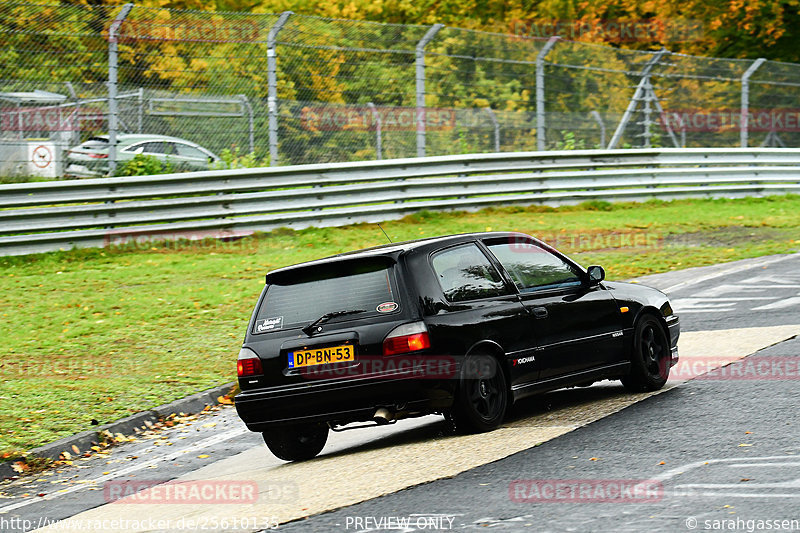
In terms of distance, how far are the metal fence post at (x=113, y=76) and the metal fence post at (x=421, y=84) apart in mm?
5535

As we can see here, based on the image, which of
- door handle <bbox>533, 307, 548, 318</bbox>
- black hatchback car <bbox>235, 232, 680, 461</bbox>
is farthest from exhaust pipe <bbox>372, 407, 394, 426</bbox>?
door handle <bbox>533, 307, 548, 318</bbox>

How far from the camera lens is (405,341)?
7227 mm

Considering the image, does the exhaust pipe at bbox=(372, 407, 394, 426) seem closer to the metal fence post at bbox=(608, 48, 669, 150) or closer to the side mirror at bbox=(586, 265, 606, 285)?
the side mirror at bbox=(586, 265, 606, 285)

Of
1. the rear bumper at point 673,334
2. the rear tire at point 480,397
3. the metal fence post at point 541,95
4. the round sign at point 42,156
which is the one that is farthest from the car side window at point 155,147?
the rear tire at point 480,397

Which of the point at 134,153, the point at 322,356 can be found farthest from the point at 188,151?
the point at 322,356

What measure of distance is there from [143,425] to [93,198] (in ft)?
26.1

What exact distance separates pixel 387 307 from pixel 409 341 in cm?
31

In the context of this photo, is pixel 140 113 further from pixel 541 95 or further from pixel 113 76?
pixel 541 95

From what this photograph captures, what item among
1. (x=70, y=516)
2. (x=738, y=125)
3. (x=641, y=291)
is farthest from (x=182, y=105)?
(x=738, y=125)

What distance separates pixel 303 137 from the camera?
1858 cm

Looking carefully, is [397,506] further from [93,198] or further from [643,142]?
[643,142]

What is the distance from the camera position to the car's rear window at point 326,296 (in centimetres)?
748

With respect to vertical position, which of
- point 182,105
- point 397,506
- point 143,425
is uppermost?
point 182,105

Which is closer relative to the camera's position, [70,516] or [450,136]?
[70,516]
